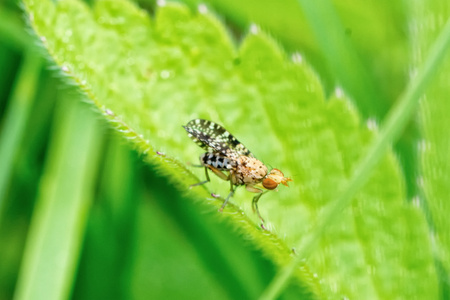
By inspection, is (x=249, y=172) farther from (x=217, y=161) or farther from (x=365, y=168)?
(x=365, y=168)

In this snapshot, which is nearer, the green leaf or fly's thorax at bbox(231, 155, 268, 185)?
the green leaf

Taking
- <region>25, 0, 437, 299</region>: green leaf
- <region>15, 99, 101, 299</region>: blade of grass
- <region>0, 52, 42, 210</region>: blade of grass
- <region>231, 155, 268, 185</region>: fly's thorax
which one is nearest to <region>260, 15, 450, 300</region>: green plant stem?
<region>25, 0, 437, 299</region>: green leaf

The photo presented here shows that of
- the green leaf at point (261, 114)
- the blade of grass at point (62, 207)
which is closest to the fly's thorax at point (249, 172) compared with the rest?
the green leaf at point (261, 114)

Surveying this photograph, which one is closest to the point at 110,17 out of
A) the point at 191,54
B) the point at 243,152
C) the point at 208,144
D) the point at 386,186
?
the point at 191,54

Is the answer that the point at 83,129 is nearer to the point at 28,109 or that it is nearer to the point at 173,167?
the point at 28,109

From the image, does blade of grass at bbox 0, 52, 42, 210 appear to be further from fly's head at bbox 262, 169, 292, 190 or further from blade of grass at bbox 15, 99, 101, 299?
fly's head at bbox 262, 169, 292, 190

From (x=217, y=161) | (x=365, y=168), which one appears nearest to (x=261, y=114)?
(x=217, y=161)

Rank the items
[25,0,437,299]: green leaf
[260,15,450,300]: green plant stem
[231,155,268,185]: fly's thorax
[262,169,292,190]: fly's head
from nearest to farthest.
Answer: [260,15,450,300]: green plant stem, [25,0,437,299]: green leaf, [262,169,292,190]: fly's head, [231,155,268,185]: fly's thorax

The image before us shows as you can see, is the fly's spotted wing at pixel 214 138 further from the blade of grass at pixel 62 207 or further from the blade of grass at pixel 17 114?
the blade of grass at pixel 17 114
